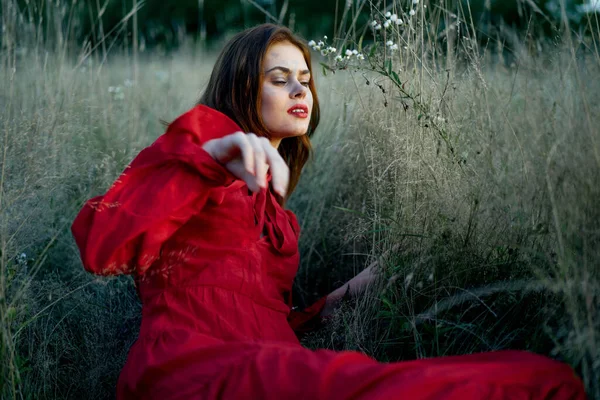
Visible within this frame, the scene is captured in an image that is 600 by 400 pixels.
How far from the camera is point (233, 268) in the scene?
1.72m

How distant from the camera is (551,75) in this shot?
1.94 meters

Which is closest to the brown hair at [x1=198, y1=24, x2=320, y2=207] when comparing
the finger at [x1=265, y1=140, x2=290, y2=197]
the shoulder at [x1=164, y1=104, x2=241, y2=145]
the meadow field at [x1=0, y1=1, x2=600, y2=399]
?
the meadow field at [x1=0, y1=1, x2=600, y2=399]

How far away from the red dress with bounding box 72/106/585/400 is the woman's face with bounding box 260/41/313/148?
0.29 meters

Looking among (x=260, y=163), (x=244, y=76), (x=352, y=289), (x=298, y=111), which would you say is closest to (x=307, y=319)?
(x=352, y=289)

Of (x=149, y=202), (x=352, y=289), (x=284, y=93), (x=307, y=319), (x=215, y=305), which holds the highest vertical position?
(x=284, y=93)

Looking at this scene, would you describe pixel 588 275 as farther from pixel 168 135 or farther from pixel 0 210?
pixel 0 210

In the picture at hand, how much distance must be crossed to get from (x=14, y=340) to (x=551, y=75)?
1943 mm

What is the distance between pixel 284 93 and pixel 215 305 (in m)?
0.75

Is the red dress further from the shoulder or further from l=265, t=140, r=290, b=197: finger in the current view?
l=265, t=140, r=290, b=197: finger

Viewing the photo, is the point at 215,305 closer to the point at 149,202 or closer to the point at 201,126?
the point at 149,202

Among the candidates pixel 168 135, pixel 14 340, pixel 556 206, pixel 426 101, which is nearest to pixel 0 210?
pixel 14 340

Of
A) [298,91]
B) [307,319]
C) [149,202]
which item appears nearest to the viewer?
[149,202]

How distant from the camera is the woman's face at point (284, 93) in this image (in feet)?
6.56

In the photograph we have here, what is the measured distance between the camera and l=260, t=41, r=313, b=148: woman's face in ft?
6.56
